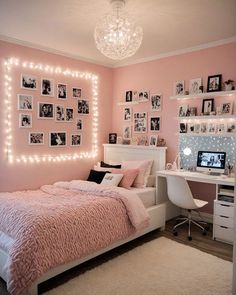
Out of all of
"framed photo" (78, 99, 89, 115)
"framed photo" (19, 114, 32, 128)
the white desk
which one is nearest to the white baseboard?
the white desk

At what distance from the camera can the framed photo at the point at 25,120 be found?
3.78 meters

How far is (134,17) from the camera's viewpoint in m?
2.89

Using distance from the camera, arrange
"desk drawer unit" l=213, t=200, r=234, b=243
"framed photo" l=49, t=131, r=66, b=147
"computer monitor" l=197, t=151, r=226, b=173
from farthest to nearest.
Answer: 1. "framed photo" l=49, t=131, r=66, b=147
2. "computer monitor" l=197, t=151, r=226, b=173
3. "desk drawer unit" l=213, t=200, r=234, b=243

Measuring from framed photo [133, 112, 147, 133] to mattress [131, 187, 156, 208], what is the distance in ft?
3.85

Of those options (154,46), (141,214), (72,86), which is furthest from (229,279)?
(72,86)

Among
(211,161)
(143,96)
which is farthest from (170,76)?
(211,161)

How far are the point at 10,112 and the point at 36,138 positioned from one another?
52 cm

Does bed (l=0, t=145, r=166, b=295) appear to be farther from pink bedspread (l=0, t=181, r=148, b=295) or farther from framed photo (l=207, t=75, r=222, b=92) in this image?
framed photo (l=207, t=75, r=222, b=92)

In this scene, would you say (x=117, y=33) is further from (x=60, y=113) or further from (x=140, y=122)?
(x=140, y=122)

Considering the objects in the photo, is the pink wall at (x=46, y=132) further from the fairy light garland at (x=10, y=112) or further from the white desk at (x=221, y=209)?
the white desk at (x=221, y=209)

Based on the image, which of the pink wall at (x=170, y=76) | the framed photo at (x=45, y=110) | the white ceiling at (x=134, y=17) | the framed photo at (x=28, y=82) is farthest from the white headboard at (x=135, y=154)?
the framed photo at (x=28, y=82)

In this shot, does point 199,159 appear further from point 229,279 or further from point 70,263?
point 70,263

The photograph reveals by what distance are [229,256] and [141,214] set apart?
1055mm

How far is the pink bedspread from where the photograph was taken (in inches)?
83.2
